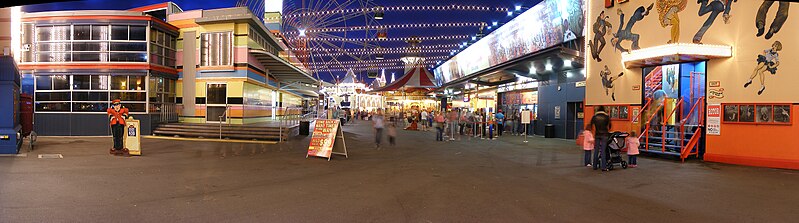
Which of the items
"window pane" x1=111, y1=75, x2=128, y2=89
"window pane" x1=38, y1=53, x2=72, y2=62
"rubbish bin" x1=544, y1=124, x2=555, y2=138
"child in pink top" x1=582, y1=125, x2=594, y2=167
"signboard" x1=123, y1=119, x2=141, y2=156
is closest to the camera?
"child in pink top" x1=582, y1=125, x2=594, y2=167

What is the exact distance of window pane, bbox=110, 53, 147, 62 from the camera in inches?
730

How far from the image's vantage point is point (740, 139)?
37.5 feet

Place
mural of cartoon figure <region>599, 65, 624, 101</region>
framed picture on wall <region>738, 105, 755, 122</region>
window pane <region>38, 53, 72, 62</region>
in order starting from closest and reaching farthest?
framed picture on wall <region>738, 105, 755, 122</region> < mural of cartoon figure <region>599, 65, 624, 101</region> < window pane <region>38, 53, 72, 62</region>

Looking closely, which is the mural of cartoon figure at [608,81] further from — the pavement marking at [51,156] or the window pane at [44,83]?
the window pane at [44,83]

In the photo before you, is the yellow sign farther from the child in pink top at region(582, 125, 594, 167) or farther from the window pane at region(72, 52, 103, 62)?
the child in pink top at region(582, 125, 594, 167)

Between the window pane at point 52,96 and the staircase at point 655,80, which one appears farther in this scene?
the window pane at point 52,96

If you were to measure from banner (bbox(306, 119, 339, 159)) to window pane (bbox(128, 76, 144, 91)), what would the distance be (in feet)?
37.3

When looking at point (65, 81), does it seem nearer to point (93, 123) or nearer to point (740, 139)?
point (93, 123)

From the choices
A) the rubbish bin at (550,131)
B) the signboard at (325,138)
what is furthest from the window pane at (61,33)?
the rubbish bin at (550,131)

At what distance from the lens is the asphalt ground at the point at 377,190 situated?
5.66m

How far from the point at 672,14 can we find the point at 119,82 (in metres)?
21.6

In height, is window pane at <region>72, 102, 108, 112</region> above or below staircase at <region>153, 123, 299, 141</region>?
above

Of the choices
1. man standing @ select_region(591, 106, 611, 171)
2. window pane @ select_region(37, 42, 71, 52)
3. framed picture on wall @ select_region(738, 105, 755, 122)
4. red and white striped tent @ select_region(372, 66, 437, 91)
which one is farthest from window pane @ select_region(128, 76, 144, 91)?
framed picture on wall @ select_region(738, 105, 755, 122)

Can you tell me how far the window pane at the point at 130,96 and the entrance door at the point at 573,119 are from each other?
64.1ft
